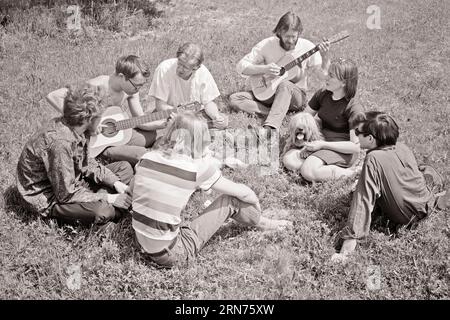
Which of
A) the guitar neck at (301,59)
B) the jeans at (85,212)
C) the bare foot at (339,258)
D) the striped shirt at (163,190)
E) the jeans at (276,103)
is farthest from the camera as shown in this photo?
the guitar neck at (301,59)

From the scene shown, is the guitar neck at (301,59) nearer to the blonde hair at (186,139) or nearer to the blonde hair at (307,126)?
the blonde hair at (307,126)

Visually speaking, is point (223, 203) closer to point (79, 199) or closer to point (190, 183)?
point (190, 183)

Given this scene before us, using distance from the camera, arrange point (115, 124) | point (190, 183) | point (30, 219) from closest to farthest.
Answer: point (190, 183)
point (30, 219)
point (115, 124)

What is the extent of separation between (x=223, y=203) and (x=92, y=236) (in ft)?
4.08

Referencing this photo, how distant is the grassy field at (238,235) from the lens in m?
3.82

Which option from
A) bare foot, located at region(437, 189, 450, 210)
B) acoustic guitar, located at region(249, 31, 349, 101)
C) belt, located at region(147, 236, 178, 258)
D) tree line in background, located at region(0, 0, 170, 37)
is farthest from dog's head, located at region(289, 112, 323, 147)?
tree line in background, located at region(0, 0, 170, 37)

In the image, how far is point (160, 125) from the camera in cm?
576

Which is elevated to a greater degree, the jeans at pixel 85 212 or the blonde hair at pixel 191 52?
the blonde hair at pixel 191 52

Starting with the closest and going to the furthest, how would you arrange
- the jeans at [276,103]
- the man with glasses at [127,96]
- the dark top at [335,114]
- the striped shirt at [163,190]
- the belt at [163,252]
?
the striped shirt at [163,190], the belt at [163,252], the man with glasses at [127,96], the dark top at [335,114], the jeans at [276,103]

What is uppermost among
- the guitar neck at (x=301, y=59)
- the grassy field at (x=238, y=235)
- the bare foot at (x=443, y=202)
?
the guitar neck at (x=301, y=59)

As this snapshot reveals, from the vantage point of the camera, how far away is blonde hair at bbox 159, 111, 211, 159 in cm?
362

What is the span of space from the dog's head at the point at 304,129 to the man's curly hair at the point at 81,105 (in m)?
2.42

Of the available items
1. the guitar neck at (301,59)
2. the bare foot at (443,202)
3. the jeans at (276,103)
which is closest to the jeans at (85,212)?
the jeans at (276,103)
